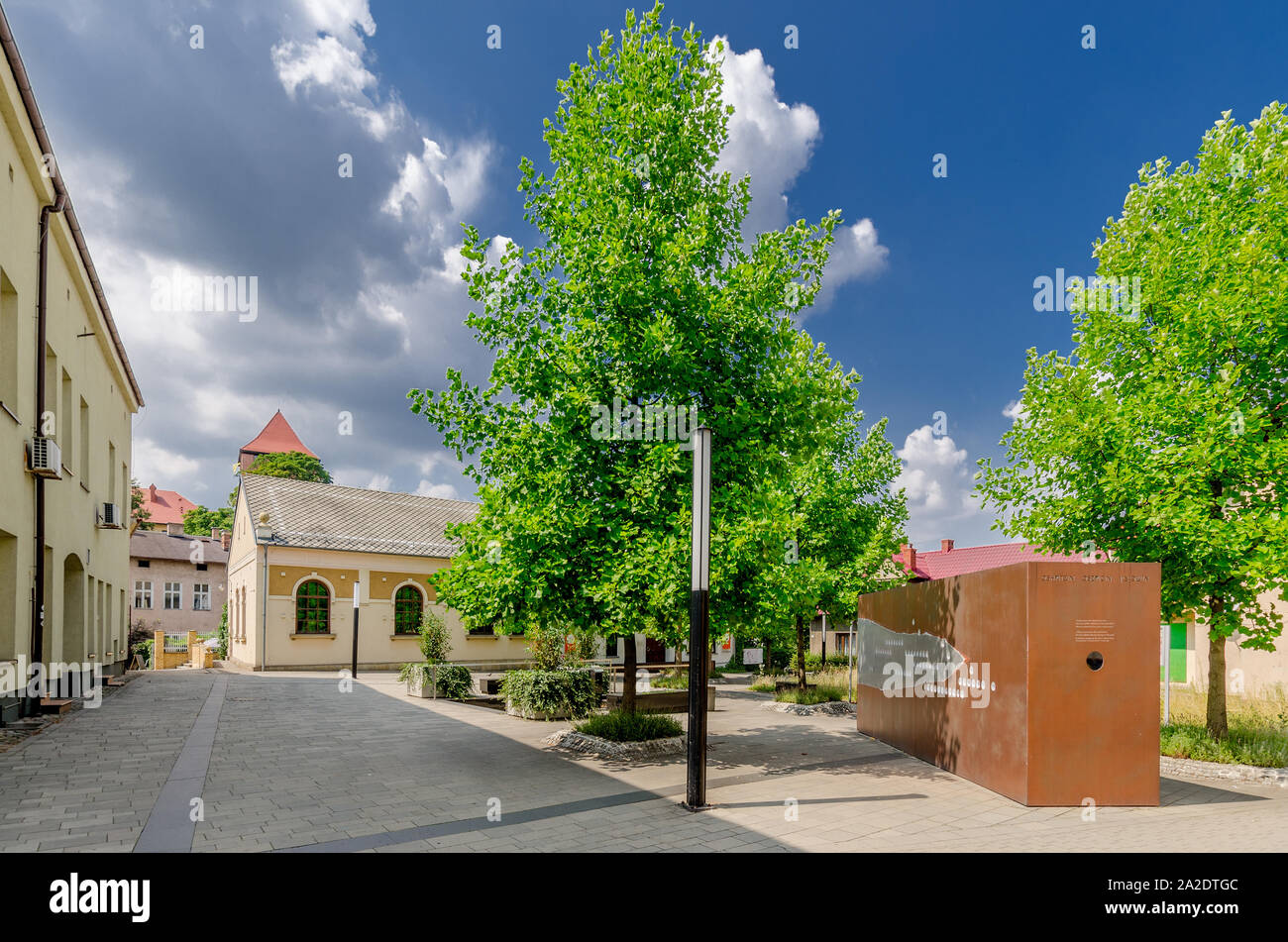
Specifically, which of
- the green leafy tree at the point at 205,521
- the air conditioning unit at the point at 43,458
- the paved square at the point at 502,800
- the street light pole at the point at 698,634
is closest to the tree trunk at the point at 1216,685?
the paved square at the point at 502,800

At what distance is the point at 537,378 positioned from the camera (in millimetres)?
10484

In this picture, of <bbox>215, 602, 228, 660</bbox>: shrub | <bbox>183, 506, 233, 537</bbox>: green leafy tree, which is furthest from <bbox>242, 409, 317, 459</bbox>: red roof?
<bbox>215, 602, 228, 660</bbox>: shrub

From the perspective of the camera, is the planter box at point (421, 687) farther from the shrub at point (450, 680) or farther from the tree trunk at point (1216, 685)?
the tree trunk at point (1216, 685)

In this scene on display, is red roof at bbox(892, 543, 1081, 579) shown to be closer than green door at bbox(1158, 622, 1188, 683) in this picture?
No

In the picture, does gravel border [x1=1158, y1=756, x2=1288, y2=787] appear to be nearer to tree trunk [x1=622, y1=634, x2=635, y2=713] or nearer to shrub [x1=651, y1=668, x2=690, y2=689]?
tree trunk [x1=622, y1=634, x2=635, y2=713]

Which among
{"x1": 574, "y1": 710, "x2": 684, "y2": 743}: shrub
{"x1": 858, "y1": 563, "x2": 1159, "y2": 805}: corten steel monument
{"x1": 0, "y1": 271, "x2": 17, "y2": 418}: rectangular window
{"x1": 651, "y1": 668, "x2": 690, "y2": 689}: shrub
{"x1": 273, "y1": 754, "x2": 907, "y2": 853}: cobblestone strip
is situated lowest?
{"x1": 651, "y1": 668, "x2": 690, "y2": 689}: shrub

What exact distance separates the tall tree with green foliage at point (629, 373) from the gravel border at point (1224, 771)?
5970mm

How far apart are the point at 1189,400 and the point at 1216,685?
4.28m

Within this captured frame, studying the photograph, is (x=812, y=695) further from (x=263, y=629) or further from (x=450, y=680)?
(x=263, y=629)

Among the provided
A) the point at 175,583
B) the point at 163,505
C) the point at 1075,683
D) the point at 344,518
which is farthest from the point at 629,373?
the point at 163,505

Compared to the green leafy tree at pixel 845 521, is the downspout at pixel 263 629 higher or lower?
lower

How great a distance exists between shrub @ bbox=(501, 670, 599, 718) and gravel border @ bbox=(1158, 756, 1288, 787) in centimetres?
949

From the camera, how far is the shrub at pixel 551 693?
574 inches

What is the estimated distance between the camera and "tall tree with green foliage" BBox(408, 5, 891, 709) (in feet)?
32.4
